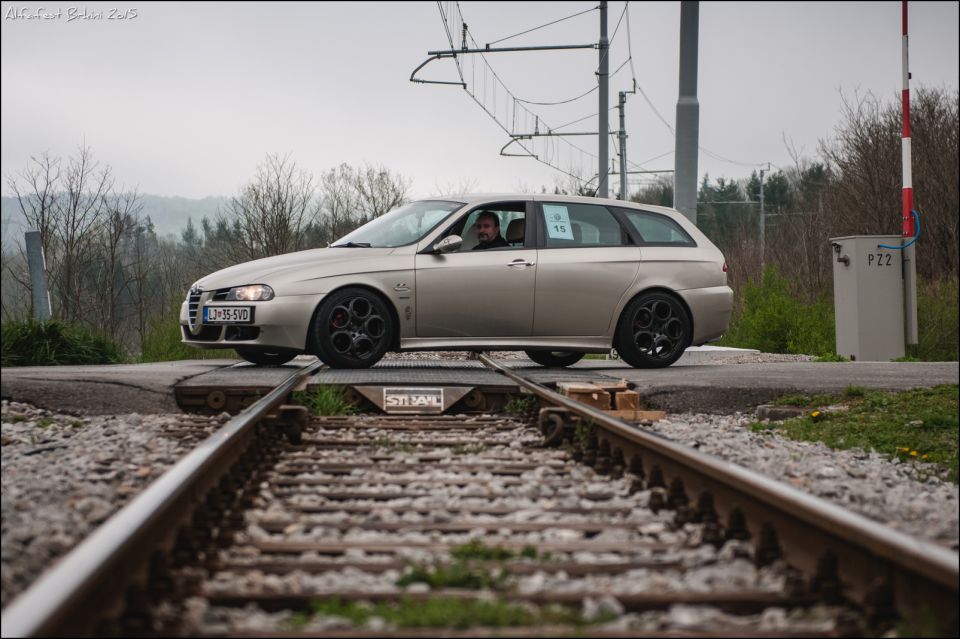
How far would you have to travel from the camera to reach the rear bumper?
10.2 meters

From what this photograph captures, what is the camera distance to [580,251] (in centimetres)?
972

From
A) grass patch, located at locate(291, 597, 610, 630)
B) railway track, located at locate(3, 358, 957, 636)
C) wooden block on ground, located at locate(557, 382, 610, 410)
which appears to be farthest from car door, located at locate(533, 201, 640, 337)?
grass patch, located at locate(291, 597, 610, 630)

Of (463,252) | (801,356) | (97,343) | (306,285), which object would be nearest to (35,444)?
(306,285)

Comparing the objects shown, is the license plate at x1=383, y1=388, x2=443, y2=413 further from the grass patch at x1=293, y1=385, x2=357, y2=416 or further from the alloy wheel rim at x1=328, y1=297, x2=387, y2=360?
the alloy wheel rim at x1=328, y1=297, x2=387, y2=360

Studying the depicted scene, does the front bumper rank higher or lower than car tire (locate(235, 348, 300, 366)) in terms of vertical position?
higher

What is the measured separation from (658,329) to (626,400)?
8.71 feet

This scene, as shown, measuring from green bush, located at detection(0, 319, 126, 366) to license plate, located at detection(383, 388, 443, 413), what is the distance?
356cm

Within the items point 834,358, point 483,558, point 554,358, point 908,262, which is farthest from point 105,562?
point 834,358

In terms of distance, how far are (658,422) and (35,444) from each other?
12.4 ft

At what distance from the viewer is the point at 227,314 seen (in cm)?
873

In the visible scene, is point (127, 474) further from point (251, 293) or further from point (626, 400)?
point (251, 293)

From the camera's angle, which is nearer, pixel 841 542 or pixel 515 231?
pixel 841 542

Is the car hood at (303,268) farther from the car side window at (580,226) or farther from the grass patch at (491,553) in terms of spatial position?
the grass patch at (491,553)

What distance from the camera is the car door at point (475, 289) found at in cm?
902
